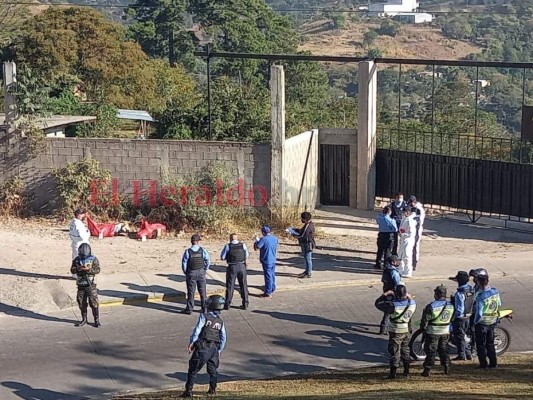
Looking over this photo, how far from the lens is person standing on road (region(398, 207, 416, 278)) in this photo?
17.5 m

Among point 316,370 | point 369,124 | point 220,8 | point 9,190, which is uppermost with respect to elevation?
point 220,8

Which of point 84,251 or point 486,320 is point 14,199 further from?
point 486,320

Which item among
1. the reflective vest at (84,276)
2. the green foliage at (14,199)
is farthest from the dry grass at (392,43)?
the reflective vest at (84,276)

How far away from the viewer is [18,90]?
22219 millimetres

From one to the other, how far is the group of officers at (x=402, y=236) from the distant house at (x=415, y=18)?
A: 149 m

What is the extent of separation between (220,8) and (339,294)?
2029 inches

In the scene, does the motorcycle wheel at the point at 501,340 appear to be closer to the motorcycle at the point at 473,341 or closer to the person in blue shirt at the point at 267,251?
the motorcycle at the point at 473,341

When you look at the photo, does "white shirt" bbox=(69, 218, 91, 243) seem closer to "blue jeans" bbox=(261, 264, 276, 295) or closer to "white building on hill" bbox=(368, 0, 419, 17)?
"blue jeans" bbox=(261, 264, 276, 295)

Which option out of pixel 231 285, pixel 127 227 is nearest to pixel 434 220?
pixel 127 227

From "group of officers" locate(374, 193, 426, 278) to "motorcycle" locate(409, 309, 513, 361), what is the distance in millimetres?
3868

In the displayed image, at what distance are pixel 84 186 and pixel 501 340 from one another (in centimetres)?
1140

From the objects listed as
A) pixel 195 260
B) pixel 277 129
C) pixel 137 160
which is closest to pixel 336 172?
pixel 277 129

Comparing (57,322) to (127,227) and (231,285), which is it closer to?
(231,285)

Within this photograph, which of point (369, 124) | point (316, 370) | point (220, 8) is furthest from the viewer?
point (220, 8)
